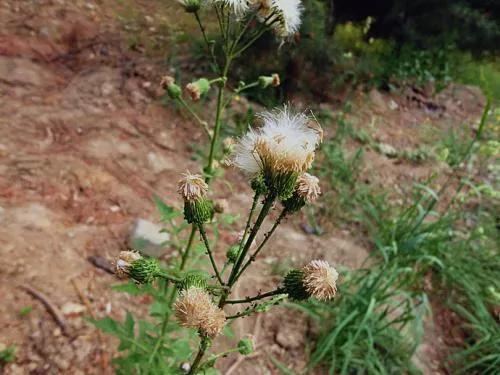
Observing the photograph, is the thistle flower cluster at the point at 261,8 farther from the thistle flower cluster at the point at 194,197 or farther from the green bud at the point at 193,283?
the green bud at the point at 193,283

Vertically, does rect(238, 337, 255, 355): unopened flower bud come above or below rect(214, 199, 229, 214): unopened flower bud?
below

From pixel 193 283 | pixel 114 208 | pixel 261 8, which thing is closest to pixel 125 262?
pixel 193 283

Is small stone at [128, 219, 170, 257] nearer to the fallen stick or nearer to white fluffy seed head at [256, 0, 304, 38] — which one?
the fallen stick

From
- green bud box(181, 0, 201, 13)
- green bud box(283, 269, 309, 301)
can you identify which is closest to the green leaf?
green bud box(283, 269, 309, 301)

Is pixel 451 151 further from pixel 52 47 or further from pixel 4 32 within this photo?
pixel 4 32

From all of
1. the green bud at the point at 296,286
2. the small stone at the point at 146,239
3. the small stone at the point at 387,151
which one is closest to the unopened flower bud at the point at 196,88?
the green bud at the point at 296,286

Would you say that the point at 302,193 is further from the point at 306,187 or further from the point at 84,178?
the point at 84,178
